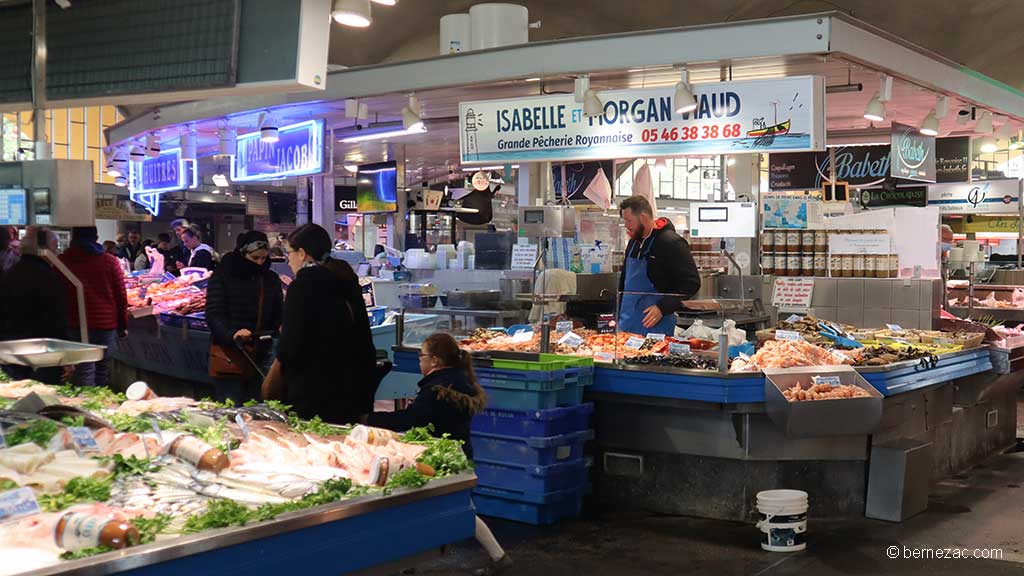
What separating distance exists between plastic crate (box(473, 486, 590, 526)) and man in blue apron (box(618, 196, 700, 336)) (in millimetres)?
1409

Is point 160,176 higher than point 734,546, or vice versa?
point 160,176

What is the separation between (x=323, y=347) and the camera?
540 centimetres

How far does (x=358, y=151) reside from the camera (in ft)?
49.8

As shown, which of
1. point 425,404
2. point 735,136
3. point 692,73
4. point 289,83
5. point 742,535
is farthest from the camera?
point 692,73

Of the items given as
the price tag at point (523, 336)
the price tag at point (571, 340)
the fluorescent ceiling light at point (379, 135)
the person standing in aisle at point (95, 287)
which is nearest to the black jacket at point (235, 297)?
the person standing in aisle at point (95, 287)

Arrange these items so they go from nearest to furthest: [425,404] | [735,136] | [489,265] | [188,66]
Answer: [188,66] → [425,404] → [735,136] → [489,265]

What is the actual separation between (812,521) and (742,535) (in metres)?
0.62

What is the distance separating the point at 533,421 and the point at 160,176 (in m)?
9.54

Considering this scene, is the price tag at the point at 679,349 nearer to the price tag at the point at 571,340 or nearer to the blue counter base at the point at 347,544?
the price tag at the point at 571,340

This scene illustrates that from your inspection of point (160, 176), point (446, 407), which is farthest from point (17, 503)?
point (160, 176)

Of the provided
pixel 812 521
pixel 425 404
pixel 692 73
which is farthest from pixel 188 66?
pixel 692 73

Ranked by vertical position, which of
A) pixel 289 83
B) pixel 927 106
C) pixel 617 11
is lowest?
pixel 289 83

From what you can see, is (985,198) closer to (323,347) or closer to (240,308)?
(240,308)

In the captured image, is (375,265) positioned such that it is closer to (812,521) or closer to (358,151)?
(358,151)
